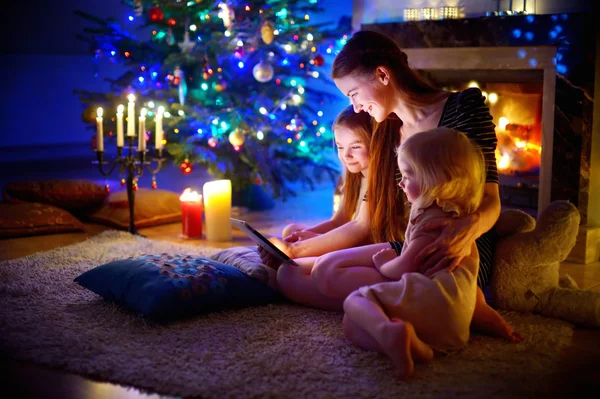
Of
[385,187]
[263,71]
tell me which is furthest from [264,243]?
[263,71]

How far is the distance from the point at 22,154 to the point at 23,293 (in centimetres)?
485

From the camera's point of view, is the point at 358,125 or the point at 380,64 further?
the point at 358,125

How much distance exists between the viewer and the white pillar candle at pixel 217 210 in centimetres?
339

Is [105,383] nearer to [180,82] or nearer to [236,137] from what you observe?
[236,137]

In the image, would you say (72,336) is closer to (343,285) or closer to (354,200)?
(343,285)

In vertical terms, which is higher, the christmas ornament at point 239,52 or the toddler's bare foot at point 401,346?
the christmas ornament at point 239,52

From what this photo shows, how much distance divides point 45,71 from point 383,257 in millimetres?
6385

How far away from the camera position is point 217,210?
11.1 ft

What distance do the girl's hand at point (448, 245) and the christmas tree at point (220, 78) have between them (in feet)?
7.11

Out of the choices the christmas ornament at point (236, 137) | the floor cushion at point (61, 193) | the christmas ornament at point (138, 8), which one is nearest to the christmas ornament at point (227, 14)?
the christmas ornament at point (138, 8)

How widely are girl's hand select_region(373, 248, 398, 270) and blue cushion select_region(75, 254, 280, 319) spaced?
0.41m

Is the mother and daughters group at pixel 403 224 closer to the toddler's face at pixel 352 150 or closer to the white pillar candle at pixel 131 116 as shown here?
the toddler's face at pixel 352 150

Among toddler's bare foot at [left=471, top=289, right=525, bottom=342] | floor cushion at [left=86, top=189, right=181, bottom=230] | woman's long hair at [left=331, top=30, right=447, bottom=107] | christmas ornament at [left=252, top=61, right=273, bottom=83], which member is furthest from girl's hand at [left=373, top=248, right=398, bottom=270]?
christmas ornament at [left=252, top=61, right=273, bottom=83]

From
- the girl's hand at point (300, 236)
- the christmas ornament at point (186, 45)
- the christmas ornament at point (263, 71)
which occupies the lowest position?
the girl's hand at point (300, 236)
